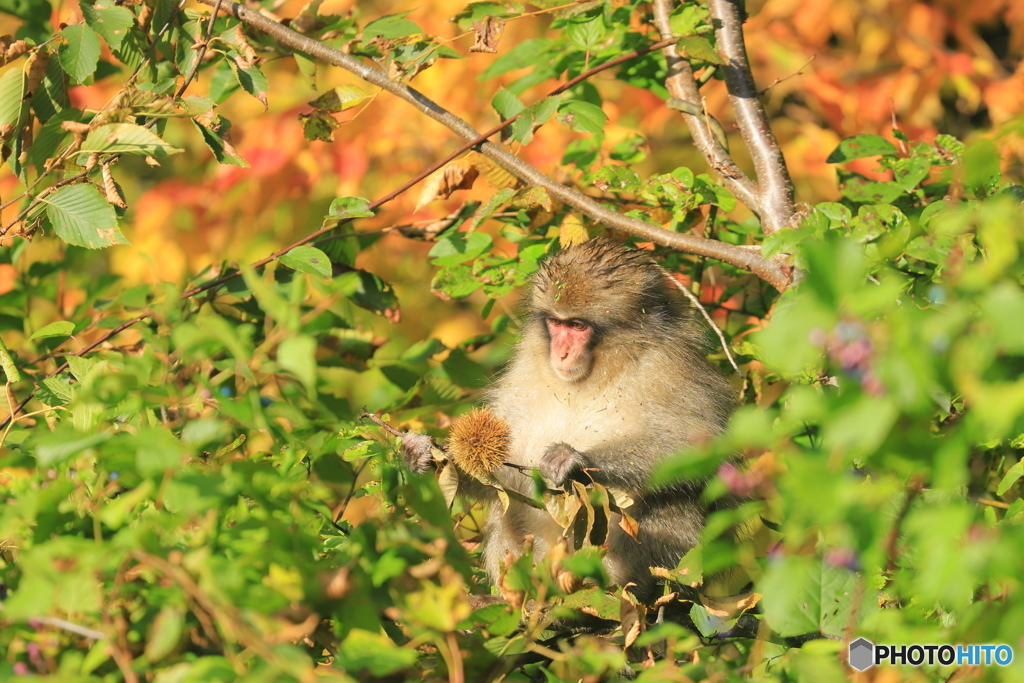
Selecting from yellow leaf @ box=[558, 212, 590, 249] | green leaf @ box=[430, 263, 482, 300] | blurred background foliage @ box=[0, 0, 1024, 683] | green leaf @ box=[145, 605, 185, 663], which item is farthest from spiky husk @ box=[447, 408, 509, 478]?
green leaf @ box=[145, 605, 185, 663]

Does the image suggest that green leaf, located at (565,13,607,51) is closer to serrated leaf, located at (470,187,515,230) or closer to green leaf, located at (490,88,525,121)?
green leaf, located at (490,88,525,121)

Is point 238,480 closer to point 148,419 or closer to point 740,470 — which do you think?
point 148,419

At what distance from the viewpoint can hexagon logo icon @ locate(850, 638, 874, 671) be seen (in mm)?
1570

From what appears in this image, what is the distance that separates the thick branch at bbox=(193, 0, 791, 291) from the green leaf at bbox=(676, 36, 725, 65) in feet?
1.80

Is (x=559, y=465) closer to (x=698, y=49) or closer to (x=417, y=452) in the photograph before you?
(x=417, y=452)

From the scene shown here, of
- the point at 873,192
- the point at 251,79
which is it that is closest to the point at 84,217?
the point at 251,79

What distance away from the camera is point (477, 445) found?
242 centimetres

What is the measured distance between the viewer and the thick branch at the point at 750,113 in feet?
10.1

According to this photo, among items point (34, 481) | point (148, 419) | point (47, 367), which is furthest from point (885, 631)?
point (47, 367)

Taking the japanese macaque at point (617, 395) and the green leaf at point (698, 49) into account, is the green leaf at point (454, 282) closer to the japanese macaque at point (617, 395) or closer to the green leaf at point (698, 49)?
the japanese macaque at point (617, 395)

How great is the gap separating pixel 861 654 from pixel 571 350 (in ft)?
5.81

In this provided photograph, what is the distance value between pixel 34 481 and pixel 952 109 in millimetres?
7350

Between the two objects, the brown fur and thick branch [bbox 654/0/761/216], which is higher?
thick branch [bbox 654/0/761/216]

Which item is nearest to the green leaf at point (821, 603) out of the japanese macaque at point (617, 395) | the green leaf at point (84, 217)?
the japanese macaque at point (617, 395)
